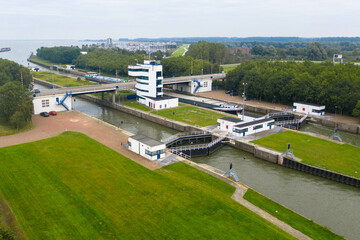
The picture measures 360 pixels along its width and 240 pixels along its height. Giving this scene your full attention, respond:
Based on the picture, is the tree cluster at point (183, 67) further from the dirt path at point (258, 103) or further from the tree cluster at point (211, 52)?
Answer: the tree cluster at point (211, 52)

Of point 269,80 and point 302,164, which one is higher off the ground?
point 269,80

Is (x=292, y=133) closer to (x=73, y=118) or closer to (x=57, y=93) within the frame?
(x=73, y=118)

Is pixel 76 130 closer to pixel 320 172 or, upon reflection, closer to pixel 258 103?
pixel 320 172

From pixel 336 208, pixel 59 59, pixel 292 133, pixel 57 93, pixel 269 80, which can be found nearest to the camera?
pixel 336 208

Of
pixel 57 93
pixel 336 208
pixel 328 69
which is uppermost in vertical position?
pixel 328 69

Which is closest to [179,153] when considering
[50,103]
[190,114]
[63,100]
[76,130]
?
[76,130]

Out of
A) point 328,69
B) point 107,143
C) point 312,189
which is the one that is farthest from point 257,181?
point 328,69

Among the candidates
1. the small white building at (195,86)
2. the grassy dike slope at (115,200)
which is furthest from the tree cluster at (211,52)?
the grassy dike slope at (115,200)

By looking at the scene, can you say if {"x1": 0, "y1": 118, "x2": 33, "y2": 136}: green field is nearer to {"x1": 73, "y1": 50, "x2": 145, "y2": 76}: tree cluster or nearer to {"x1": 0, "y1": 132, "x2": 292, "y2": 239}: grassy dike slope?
{"x1": 0, "y1": 132, "x2": 292, "y2": 239}: grassy dike slope
